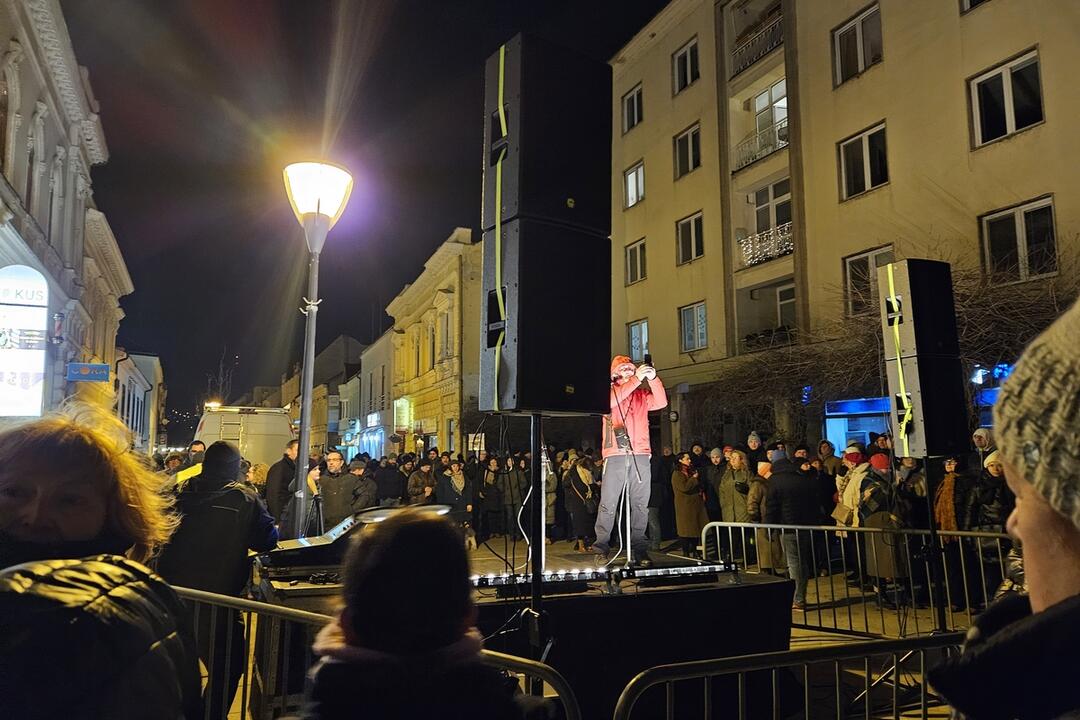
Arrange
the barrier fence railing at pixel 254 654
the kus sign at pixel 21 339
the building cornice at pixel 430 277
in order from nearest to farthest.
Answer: the barrier fence railing at pixel 254 654 < the kus sign at pixel 21 339 < the building cornice at pixel 430 277

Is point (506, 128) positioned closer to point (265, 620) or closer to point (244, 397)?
point (265, 620)

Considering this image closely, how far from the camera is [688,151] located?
2267 centimetres

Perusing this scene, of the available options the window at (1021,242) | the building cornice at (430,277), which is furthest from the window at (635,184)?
the window at (1021,242)

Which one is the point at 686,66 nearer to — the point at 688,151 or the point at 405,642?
the point at 688,151

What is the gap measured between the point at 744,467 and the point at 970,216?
792 cm

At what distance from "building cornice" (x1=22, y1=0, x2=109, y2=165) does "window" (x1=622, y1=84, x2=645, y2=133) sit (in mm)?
17134

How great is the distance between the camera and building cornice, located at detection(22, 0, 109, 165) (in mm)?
18873

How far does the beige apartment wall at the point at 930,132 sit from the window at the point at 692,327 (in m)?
4.00

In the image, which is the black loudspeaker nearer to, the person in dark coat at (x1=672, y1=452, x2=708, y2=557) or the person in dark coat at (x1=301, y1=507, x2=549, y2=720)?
the person in dark coat at (x1=672, y1=452, x2=708, y2=557)

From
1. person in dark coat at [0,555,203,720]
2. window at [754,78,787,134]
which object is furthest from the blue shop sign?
person in dark coat at [0,555,203,720]

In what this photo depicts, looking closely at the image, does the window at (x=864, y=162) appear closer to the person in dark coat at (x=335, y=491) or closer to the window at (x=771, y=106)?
the window at (x=771, y=106)

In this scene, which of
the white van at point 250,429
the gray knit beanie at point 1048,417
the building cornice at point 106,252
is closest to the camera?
the gray knit beanie at point 1048,417

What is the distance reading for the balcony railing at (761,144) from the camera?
2014 cm

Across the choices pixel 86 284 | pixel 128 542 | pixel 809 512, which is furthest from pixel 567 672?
pixel 86 284
